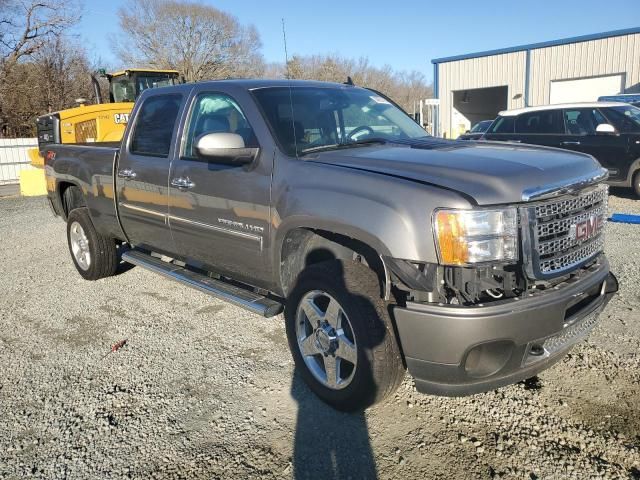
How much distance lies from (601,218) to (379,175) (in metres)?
1.47

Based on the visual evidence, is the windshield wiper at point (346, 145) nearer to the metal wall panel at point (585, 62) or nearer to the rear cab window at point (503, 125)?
the rear cab window at point (503, 125)

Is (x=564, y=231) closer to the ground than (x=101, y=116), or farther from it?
closer to the ground

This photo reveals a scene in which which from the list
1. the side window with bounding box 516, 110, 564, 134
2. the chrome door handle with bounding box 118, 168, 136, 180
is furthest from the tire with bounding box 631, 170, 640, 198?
the chrome door handle with bounding box 118, 168, 136, 180

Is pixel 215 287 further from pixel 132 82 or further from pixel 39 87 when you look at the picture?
pixel 39 87

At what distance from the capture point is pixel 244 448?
277cm

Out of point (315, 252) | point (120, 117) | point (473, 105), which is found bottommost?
point (315, 252)

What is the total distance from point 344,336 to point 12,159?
20650mm

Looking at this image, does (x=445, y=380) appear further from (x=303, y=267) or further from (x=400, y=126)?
(x=400, y=126)

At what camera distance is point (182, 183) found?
13.3ft

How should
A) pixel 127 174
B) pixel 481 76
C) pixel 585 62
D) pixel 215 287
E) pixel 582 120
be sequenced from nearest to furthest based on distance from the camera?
pixel 215 287, pixel 127 174, pixel 582 120, pixel 585 62, pixel 481 76

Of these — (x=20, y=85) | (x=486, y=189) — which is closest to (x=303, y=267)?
(x=486, y=189)

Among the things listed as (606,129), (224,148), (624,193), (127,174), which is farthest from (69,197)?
(624,193)

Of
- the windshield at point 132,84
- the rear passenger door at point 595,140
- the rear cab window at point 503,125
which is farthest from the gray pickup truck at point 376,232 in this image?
the windshield at point 132,84

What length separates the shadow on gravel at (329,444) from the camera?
8.41ft
